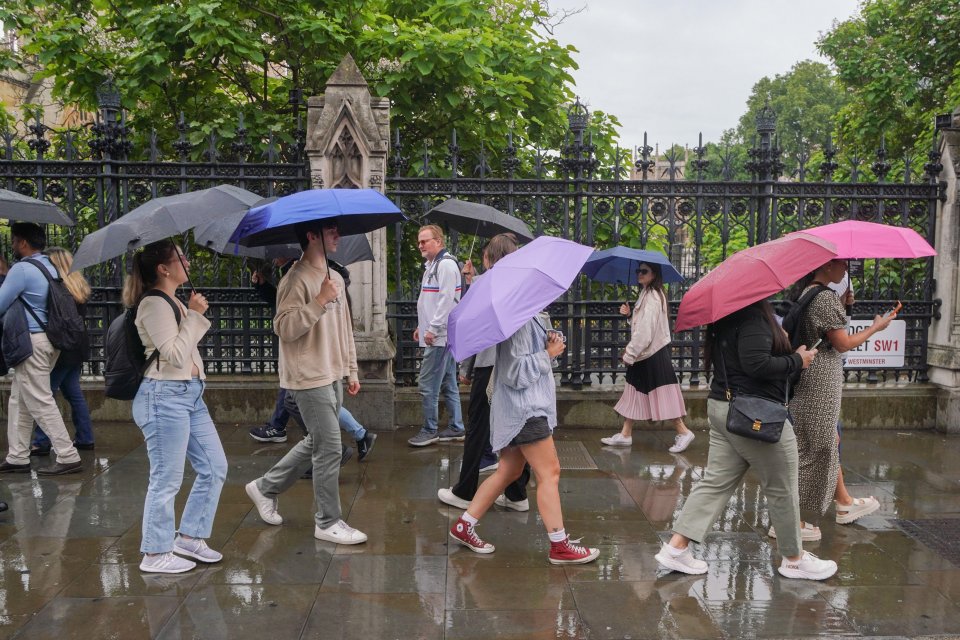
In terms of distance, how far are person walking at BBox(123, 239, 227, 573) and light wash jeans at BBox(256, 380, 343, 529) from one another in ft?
1.82

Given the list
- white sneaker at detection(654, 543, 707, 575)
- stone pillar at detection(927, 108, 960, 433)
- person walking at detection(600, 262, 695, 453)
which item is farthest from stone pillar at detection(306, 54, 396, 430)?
stone pillar at detection(927, 108, 960, 433)

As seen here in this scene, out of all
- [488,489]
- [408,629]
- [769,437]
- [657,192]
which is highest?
[657,192]

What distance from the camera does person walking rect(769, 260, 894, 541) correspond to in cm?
496

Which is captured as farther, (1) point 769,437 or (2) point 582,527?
(2) point 582,527

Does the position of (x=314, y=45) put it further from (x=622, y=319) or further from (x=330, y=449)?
(x=330, y=449)

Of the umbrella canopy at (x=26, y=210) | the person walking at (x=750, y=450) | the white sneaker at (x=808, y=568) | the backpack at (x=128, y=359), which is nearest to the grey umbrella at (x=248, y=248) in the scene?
the backpack at (x=128, y=359)

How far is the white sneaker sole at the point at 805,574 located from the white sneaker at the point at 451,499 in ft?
7.22

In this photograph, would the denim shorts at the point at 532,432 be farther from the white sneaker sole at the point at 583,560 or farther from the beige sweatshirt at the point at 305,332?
the beige sweatshirt at the point at 305,332

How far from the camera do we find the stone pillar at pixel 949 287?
8523 mm

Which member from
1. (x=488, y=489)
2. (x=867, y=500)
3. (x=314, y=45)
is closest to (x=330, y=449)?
(x=488, y=489)

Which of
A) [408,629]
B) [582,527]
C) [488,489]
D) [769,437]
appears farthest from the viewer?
[582,527]

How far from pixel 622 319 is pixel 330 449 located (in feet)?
14.9

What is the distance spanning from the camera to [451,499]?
6027 mm

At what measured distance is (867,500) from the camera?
580 cm
